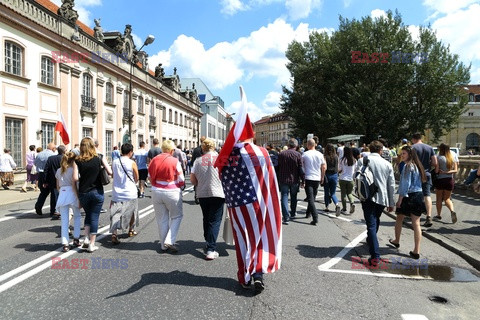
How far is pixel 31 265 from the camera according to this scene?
15.1 feet

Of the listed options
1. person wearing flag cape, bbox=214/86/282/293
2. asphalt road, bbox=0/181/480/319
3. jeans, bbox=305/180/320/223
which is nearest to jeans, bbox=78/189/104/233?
asphalt road, bbox=0/181/480/319

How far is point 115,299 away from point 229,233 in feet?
5.64

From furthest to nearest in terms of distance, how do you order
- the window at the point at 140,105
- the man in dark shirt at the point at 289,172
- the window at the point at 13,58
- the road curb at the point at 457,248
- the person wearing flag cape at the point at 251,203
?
the window at the point at 140,105 → the window at the point at 13,58 → the man in dark shirt at the point at 289,172 → the road curb at the point at 457,248 → the person wearing flag cape at the point at 251,203

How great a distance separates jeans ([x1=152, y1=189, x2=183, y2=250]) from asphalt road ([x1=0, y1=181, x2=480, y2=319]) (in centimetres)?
30

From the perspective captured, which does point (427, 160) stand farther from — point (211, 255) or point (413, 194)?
point (211, 255)

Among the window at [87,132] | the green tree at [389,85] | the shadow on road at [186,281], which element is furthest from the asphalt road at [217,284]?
the green tree at [389,85]

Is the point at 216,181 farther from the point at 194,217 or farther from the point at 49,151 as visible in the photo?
the point at 49,151

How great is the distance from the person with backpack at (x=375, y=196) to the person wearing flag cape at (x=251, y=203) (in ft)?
5.75

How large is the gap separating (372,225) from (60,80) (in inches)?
769

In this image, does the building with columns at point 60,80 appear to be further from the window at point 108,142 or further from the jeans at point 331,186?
the jeans at point 331,186

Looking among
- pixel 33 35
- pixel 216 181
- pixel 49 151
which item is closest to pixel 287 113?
pixel 33 35

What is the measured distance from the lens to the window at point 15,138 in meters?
15.5

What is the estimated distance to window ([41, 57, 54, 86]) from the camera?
17875 mm

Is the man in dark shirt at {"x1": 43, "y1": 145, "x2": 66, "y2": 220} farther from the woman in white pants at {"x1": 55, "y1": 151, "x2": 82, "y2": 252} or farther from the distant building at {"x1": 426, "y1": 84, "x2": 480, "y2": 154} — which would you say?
the distant building at {"x1": 426, "y1": 84, "x2": 480, "y2": 154}
